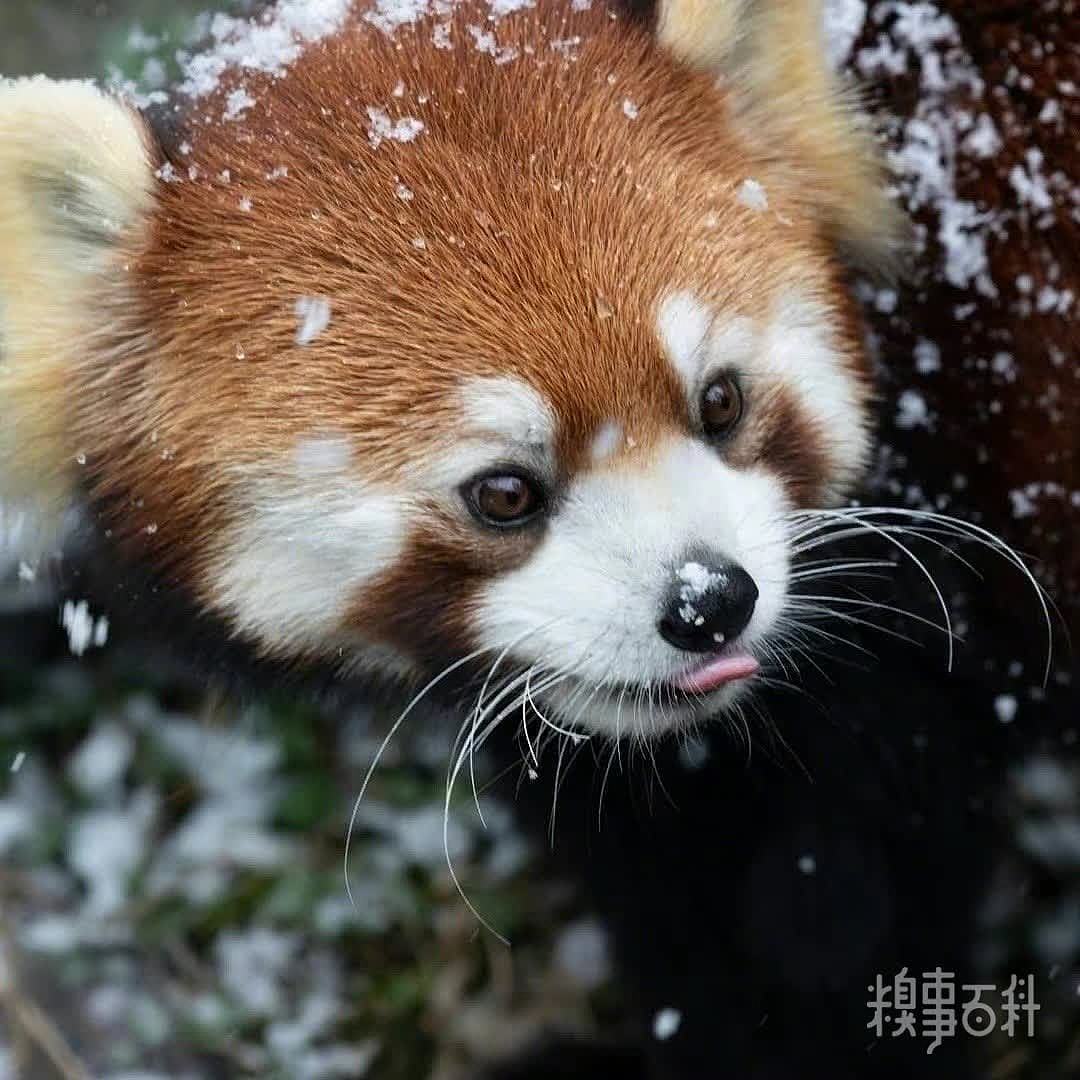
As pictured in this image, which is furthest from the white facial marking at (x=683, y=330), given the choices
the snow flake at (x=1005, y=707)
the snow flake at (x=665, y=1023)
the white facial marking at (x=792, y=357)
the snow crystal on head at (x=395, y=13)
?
the snow flake at (x=665, y=1023)

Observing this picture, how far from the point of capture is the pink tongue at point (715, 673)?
1487 millimetres

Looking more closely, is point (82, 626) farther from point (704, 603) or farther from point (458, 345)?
point (704, 603)

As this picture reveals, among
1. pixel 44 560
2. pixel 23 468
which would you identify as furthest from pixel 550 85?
pixel 44 560

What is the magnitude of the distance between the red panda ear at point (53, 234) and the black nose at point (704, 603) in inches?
24.1

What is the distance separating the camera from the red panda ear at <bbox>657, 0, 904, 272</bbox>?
5.15 feet

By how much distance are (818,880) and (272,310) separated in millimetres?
998

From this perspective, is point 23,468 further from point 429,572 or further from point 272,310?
point 429,572

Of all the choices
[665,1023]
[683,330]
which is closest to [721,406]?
[683,330]

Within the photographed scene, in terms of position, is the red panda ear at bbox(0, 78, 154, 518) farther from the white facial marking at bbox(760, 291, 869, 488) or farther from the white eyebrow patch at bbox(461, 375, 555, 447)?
the white facial marking at bbox(760, 291, 869, 488)

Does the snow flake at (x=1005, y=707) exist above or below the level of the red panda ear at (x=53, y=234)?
below

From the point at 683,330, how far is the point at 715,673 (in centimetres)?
33

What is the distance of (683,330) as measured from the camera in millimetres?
1438

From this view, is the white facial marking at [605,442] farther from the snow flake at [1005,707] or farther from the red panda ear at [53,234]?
the snow flake at [1005,707]

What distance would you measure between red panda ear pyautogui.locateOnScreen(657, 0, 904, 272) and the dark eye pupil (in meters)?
0.47
